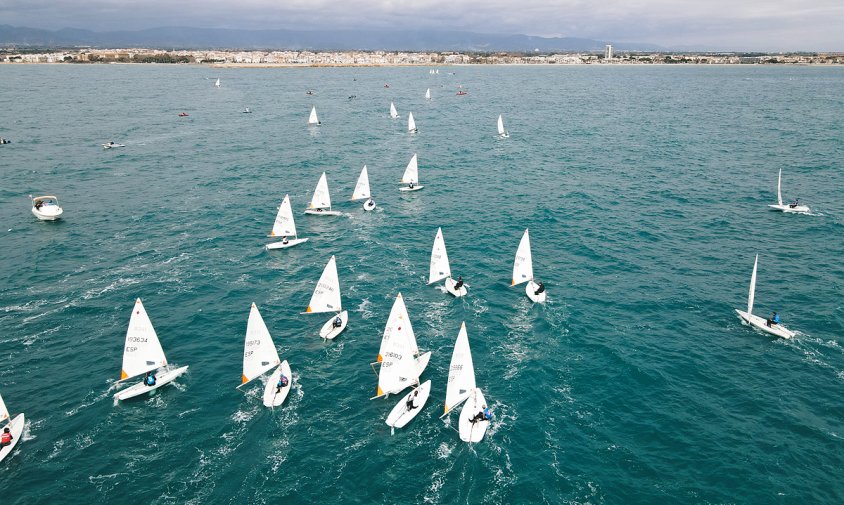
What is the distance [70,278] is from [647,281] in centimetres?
7584

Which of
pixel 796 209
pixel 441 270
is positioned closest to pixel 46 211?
pixel 441 270

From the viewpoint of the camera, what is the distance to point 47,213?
82.1 m

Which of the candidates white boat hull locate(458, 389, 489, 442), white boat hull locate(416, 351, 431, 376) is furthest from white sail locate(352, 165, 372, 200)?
white boat hull locate(458, 389, 489, 442)

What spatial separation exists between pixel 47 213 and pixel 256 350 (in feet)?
204

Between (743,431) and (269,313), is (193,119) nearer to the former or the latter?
(269,313)

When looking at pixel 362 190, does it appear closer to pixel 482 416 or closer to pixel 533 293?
pixel 533 293

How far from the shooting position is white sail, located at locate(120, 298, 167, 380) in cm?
4412

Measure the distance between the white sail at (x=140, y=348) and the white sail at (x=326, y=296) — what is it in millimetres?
15972

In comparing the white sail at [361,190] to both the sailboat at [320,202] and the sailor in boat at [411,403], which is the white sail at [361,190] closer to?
the sailboat at [320,202]

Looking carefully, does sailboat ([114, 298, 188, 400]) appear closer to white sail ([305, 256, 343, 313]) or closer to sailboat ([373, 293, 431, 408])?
white sail ([305, 256, 343, 313])

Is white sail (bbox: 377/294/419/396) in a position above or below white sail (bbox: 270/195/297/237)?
below

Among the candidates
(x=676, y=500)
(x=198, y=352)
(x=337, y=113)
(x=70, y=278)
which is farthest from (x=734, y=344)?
(x=337, y=113)

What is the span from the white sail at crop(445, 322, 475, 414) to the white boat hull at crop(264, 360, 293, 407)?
14.3 meters

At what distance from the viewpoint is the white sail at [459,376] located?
4103 cm
